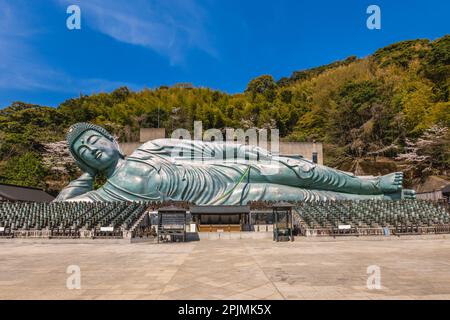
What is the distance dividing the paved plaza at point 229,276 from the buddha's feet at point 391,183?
14.0m

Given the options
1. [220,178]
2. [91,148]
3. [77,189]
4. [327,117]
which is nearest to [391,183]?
[220,178]

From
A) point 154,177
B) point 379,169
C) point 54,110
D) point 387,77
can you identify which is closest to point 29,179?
point 54,110

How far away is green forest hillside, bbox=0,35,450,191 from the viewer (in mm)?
38000

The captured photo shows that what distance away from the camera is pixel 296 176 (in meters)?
22.5

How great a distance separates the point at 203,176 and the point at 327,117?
33.8 m

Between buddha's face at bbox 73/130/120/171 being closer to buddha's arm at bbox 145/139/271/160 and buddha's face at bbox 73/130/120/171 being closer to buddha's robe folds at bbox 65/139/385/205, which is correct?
buddha's robe folds at bbox 65/139/385/205

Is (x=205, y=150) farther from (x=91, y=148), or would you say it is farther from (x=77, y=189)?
(x=77, y=189)

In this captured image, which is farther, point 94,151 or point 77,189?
point 77,189

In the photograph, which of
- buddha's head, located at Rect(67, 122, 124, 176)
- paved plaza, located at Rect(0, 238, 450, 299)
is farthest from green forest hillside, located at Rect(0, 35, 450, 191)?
paved plaza, located at Rect(0, 238, 450, 299)

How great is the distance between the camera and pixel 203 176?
22.4 metres

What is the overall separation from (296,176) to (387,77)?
3717 centimetres

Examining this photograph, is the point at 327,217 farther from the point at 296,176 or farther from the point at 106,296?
the point at 106,296

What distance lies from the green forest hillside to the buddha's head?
16.4m

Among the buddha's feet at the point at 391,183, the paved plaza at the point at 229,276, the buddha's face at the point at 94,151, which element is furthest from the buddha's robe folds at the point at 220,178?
the paved plaza at the point at 229,276
